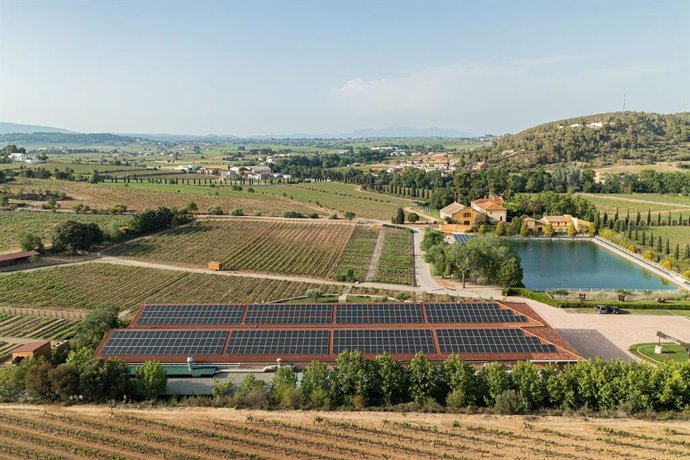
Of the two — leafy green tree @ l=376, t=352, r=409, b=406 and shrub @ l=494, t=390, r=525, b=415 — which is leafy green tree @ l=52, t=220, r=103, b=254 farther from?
shrub @ l=494, t=390, r=525, b=415

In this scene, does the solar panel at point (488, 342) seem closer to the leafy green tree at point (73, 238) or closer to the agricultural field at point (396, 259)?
the agricultural field at point (396, 259)

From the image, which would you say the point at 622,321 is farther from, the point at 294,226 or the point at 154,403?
the point at 294,226

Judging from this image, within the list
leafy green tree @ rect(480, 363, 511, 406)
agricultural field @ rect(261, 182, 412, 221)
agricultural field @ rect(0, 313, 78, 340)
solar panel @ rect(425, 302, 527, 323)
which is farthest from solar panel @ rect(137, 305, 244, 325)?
agricultural field @ rect(261, 182, 412, 221)

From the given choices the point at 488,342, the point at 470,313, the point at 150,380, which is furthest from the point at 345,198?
the point at 150,380

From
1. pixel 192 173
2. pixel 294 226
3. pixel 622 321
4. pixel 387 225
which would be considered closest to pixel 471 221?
pixel 387 225

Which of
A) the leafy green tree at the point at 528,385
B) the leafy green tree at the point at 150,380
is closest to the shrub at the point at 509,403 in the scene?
the leafy green tree at the point at 528,385

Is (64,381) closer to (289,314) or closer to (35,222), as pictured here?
(289,314)
